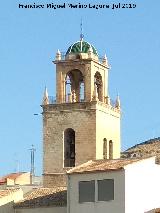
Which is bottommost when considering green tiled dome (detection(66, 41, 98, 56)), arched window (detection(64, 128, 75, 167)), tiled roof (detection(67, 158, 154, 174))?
tiled roof (detection(67, 158, 154, 174))

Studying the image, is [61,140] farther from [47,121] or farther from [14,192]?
[14,192]

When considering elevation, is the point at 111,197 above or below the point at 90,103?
below

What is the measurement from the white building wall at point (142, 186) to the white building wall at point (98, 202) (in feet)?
0.80

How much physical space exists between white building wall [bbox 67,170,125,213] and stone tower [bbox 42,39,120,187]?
380 inches

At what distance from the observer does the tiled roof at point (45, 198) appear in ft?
134

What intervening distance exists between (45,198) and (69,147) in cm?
768

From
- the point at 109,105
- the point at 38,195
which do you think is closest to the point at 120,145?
the point at 109,105

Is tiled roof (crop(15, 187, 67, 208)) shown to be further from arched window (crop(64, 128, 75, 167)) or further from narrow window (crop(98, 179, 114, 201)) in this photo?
arched window (crop(64, 128, 75, 167))

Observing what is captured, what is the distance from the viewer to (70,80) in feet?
165

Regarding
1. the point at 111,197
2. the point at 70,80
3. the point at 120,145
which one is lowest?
the point at 111,197

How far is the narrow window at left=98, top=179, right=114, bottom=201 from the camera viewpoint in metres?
36.1

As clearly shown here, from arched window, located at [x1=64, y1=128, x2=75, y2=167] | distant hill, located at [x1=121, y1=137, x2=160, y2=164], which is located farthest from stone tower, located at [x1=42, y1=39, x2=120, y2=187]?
distant hill, located at [x1=121, y1=137, x2=160, y2=164]

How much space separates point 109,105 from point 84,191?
514 inches

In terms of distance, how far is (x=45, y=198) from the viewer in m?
41.9
